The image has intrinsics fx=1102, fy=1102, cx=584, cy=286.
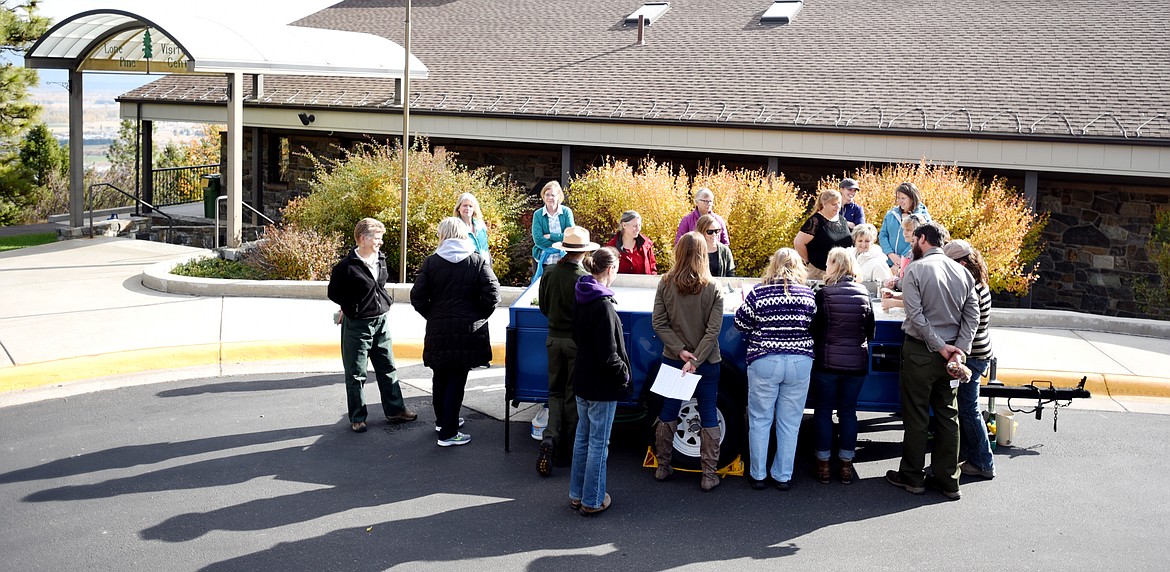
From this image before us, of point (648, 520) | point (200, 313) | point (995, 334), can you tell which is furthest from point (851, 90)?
point (648, 520)

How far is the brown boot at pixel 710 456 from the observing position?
7289 millimetres

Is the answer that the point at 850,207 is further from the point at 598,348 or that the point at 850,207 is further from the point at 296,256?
the point at 296,256

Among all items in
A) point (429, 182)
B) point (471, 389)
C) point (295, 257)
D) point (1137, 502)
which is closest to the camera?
point (1137, 502)

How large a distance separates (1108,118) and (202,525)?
12737 mm

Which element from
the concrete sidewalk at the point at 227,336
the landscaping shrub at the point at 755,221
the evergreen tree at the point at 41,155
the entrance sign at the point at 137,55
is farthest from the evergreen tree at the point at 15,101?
the landscaping shrub at the point at 755,221

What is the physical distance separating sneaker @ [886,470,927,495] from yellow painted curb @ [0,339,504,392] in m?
3.92

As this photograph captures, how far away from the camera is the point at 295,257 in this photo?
1334 cm

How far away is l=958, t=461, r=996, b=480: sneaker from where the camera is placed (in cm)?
759

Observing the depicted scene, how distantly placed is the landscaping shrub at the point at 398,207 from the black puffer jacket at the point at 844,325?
7.39 meters

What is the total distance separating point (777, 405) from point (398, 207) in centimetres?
805

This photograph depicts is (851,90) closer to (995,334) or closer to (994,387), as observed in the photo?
(995,334)

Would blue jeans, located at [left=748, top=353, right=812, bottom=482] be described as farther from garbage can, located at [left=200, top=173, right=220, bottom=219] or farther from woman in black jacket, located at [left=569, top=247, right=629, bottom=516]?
garbage can, located at [left=200, top=173, right=220, bottom=219]

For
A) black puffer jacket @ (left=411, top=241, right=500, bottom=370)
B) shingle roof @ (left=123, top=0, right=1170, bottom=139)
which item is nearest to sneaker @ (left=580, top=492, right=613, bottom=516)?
black puffer jacket @ (left=411, top=241, right=500, bottom=370)

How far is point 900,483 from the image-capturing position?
7.47 metres
